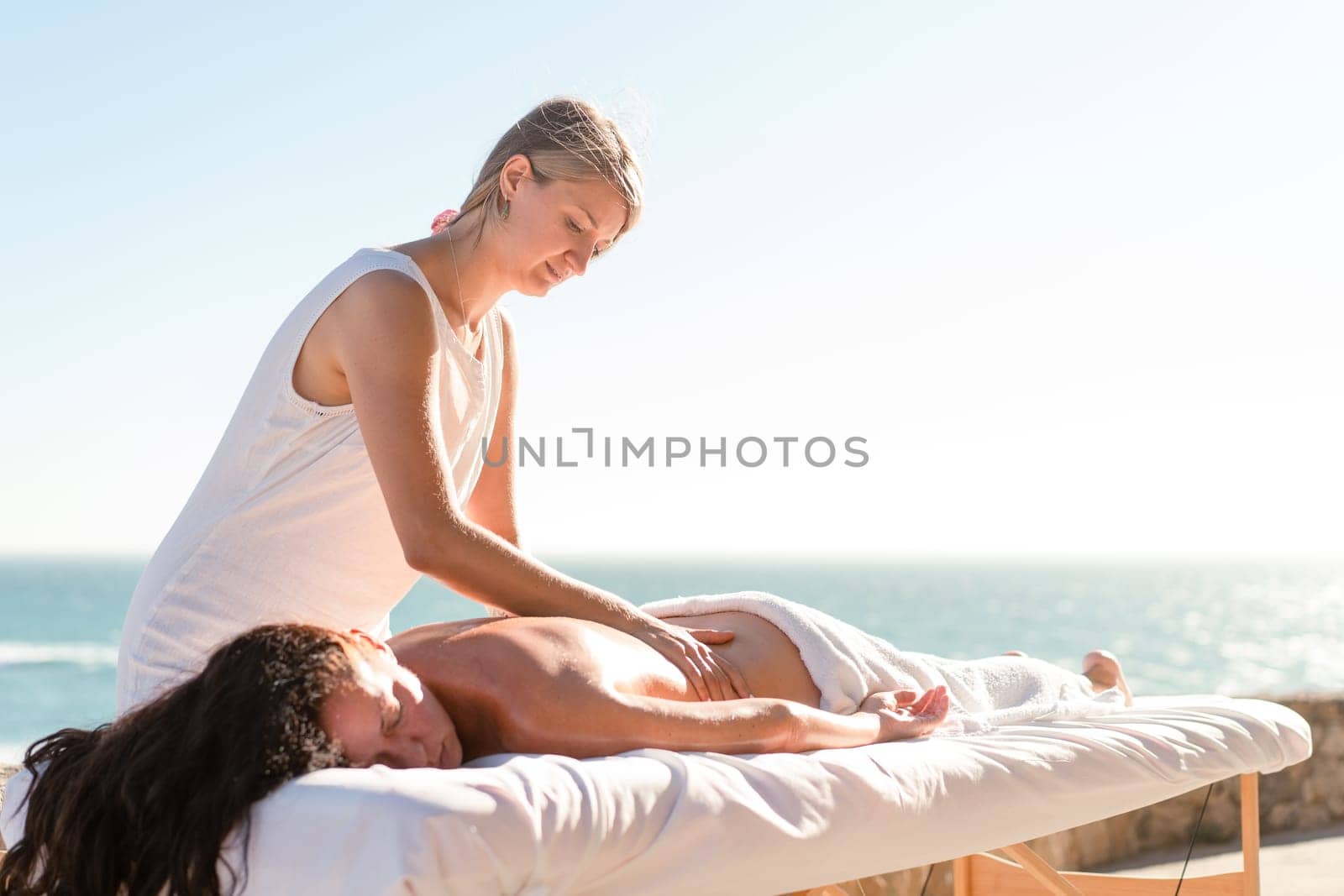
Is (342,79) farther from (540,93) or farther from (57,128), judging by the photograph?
(540,93)

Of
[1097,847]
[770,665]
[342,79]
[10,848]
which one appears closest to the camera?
[10,848]

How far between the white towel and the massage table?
7cm

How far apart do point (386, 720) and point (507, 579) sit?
0.37 metres

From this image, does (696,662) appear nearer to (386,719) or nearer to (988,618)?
(386,719)

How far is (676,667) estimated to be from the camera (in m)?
1.60

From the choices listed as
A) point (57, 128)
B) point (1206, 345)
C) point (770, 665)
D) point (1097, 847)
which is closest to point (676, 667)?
point (770, 665)

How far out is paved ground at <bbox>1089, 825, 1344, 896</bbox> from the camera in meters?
3.61

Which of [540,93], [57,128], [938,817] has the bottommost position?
[938,817]

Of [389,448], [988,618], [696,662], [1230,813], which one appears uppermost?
[389,448]

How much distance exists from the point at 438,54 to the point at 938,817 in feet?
42.3

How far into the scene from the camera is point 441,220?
1904mm

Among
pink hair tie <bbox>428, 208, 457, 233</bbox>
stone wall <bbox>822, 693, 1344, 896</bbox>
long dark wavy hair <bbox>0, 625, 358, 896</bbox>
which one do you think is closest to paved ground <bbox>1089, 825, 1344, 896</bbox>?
stone wall <bbox>822, 693, 1344, 896</bbox>

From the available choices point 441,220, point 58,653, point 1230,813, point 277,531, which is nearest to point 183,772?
point 277,531

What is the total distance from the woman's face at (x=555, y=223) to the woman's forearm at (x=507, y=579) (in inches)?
16.4
